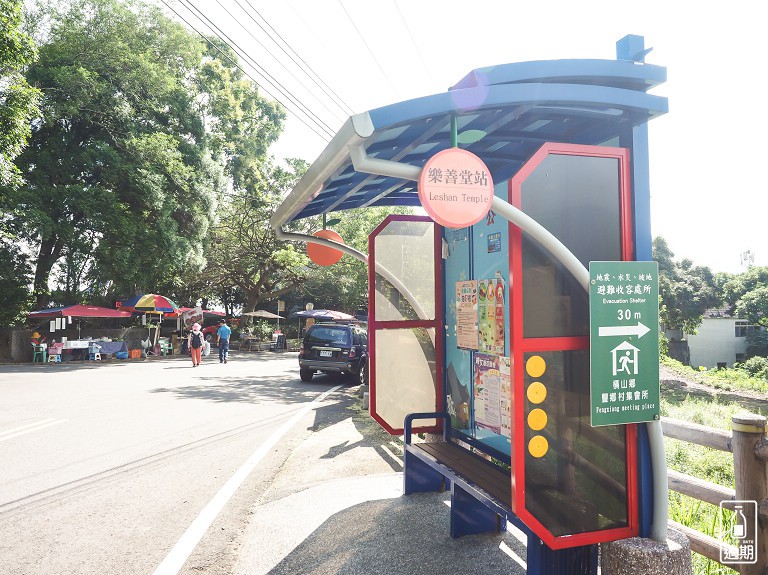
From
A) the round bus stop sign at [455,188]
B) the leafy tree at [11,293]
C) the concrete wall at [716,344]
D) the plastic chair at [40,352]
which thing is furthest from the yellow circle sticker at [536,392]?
the concrete wall at [716,344]

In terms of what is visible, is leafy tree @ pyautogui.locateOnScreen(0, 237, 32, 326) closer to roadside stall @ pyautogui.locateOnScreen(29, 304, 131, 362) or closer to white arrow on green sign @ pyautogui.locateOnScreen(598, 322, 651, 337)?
roadside stall @ pyautogui.locateOnScreen(29, 304, 131, 362)

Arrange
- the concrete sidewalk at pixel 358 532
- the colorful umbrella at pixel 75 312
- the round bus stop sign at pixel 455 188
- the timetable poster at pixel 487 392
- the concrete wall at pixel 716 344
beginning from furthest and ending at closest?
the concrete wall at pixel 716 344, the colorful umbrella at pixel 75 312, the timetable poster at pixel 487 392, the concrete sidewalk at pixel 358 532, the round bus stop sign at pixel 455 188

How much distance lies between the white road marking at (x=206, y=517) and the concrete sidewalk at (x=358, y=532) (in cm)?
38

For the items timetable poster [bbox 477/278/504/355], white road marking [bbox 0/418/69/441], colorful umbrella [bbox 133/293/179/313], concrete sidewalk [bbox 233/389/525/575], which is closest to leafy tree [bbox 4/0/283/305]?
colorful umbrella [bbox 133/293/179/313]

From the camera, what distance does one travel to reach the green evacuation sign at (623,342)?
111 inches

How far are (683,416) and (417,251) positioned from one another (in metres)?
10.0

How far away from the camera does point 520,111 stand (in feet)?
10.2

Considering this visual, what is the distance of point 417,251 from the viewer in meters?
5.28

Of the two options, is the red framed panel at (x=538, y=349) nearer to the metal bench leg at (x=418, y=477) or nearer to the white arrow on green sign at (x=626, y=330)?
the white arrow on green sign at (x=626, y=330)

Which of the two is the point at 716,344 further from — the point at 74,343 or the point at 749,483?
the point at 749,483

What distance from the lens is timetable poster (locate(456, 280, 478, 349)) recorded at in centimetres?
459

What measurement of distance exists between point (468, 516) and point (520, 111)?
9.54 feet

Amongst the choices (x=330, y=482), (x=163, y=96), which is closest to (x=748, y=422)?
(x=330, y=482)

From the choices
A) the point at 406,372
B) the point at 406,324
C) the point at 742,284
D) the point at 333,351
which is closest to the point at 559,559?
the point at 406,372
